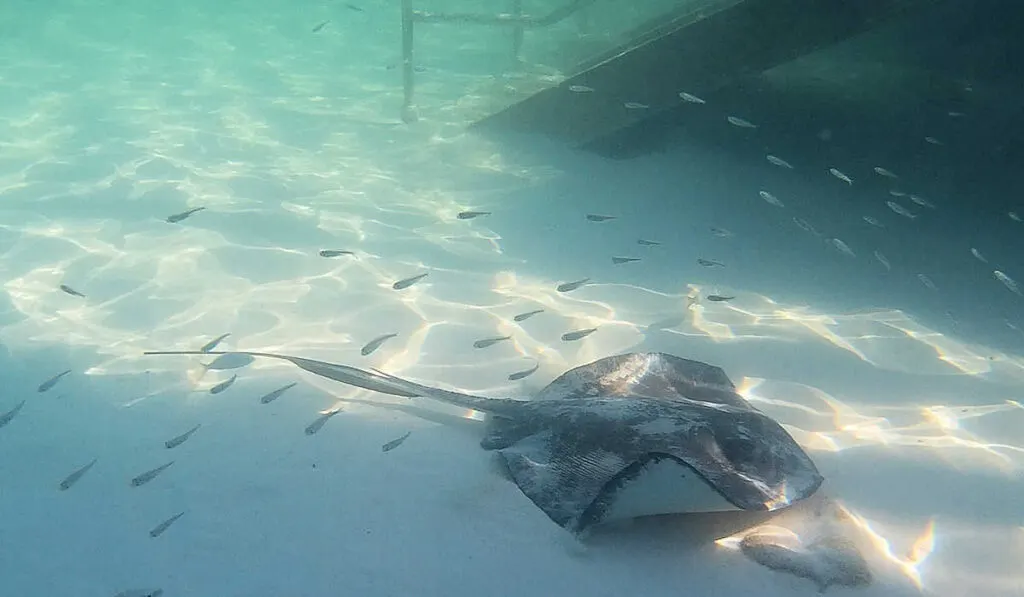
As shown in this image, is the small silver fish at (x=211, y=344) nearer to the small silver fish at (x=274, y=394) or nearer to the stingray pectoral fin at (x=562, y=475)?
the small silver fish at (x=274, y=394)

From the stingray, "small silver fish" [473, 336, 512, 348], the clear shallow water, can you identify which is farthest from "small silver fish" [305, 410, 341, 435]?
"small silver fish" [473, 336, 512, 348]

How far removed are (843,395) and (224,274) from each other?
6303 mm

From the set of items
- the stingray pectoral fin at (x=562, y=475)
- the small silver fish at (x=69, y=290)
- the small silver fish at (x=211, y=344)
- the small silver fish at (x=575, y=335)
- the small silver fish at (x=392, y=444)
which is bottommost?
the small silver fish at (x=211, y=344)

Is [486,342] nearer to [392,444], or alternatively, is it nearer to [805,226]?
[392,444]

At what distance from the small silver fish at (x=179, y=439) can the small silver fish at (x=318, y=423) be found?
78cm

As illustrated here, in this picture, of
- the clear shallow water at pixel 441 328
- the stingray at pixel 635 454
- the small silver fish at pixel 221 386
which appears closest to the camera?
the stingray at pixel 635 454

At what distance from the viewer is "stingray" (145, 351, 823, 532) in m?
2.70

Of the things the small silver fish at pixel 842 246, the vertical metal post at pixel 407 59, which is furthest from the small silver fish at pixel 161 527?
the vertical metal post at pixel 407 59

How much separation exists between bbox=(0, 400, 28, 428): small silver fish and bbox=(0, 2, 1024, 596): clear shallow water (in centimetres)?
9

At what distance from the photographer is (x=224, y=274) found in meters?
6.55

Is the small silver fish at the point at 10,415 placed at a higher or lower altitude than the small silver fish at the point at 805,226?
lower

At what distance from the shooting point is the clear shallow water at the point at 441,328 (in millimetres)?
3156

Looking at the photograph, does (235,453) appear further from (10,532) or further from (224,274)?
(224,274)

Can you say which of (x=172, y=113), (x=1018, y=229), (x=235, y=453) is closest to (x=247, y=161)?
(x=172, y=113)
